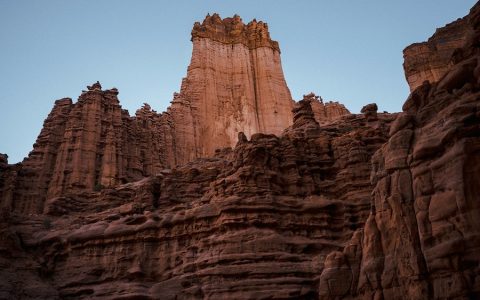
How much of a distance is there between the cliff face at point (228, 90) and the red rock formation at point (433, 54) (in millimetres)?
25350

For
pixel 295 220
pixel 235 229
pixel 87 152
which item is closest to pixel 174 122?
pixel 87 152

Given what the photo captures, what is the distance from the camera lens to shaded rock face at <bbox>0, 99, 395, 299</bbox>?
87.5 feet

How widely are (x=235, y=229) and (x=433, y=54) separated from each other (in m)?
40.2

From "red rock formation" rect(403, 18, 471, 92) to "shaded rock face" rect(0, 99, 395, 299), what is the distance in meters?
20.4

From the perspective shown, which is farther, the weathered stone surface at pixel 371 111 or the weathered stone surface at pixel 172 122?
the weathered stone surface at pixel 172 122

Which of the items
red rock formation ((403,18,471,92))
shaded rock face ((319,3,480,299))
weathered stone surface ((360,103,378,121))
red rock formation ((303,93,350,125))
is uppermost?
red rock formation ((303,93,350,125))

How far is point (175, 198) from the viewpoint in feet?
129

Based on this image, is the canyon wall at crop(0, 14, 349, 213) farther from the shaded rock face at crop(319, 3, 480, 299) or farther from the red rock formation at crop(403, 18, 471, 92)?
the shaded rock face at crop(319, 3, 480, 299)

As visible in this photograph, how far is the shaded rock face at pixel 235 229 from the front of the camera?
2666 cm

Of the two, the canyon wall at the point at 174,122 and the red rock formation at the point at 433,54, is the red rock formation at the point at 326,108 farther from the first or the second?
the red rock formation at the point at 433,54

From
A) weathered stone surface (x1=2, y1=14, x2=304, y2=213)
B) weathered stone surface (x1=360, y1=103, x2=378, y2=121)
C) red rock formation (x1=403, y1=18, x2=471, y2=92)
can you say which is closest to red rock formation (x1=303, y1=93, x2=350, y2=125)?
weathered stone surface (x1=2, y1=14, x2=304, y2=213)

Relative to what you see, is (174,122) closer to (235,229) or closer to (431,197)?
(235,229)

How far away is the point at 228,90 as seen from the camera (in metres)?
82.3

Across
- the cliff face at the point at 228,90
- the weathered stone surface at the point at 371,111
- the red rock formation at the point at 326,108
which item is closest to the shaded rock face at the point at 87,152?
the cliff face at the point at 228,90
